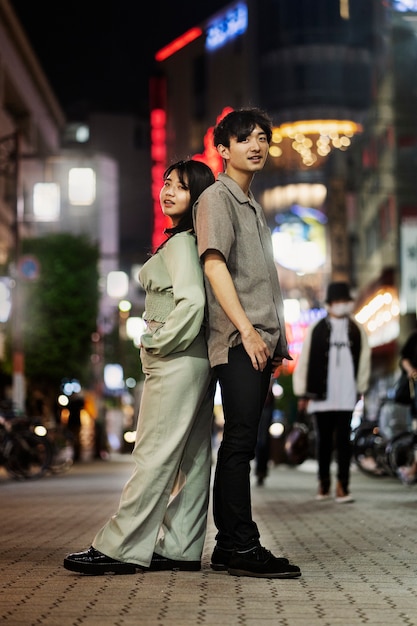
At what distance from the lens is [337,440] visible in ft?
39.1

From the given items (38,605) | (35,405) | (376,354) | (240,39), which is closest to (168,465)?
(38,605)

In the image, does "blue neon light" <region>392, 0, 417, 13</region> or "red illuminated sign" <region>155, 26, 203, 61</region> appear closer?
"blue neon light" <region>392, 0, 417, 13</region>

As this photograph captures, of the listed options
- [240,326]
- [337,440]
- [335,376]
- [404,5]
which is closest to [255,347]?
[240,326]

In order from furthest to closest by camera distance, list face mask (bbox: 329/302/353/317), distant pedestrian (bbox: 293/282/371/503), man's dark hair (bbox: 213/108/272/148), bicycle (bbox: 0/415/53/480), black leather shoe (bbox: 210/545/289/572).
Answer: bicycle (bbox: 0/415/53/480), face mask (bbox: 329/302/353/317), distant pedestrian (bbox: 293/282/371/503), man's dark hair (bbox: 213/108/272/148), black leather shoe (bbox: 210/545/289/572)

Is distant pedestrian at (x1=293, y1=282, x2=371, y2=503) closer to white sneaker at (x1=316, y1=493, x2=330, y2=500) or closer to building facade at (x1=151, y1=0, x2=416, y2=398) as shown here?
white sneaker at (x1=316, y1=493, x2=330, y2=500)

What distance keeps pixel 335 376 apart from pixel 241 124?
5.89 m

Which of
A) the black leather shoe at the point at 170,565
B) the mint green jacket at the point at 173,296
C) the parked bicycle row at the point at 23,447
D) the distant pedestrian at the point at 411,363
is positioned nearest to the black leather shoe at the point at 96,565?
the black leather shoe at the point at 170,565

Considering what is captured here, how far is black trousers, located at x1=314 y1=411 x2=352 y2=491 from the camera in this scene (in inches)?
467

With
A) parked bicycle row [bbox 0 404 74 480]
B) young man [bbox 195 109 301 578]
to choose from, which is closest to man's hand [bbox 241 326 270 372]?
young man [bbox 195 109 301 578]

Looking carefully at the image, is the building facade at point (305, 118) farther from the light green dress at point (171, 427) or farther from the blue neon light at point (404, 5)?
the light green dress at point (171, 427)

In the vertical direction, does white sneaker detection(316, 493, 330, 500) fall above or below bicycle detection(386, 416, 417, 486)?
below

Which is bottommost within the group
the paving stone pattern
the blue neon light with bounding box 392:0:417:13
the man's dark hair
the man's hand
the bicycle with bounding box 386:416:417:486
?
the paving stone pattern

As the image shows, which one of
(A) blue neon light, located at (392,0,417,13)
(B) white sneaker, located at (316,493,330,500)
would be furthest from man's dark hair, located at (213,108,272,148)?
(A) blue neon light, located at (392,0,417,13)

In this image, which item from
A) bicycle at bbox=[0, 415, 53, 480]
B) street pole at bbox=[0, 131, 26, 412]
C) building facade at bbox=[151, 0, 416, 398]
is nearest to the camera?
bicycle at bbox=[0, 415, 53, 480]
